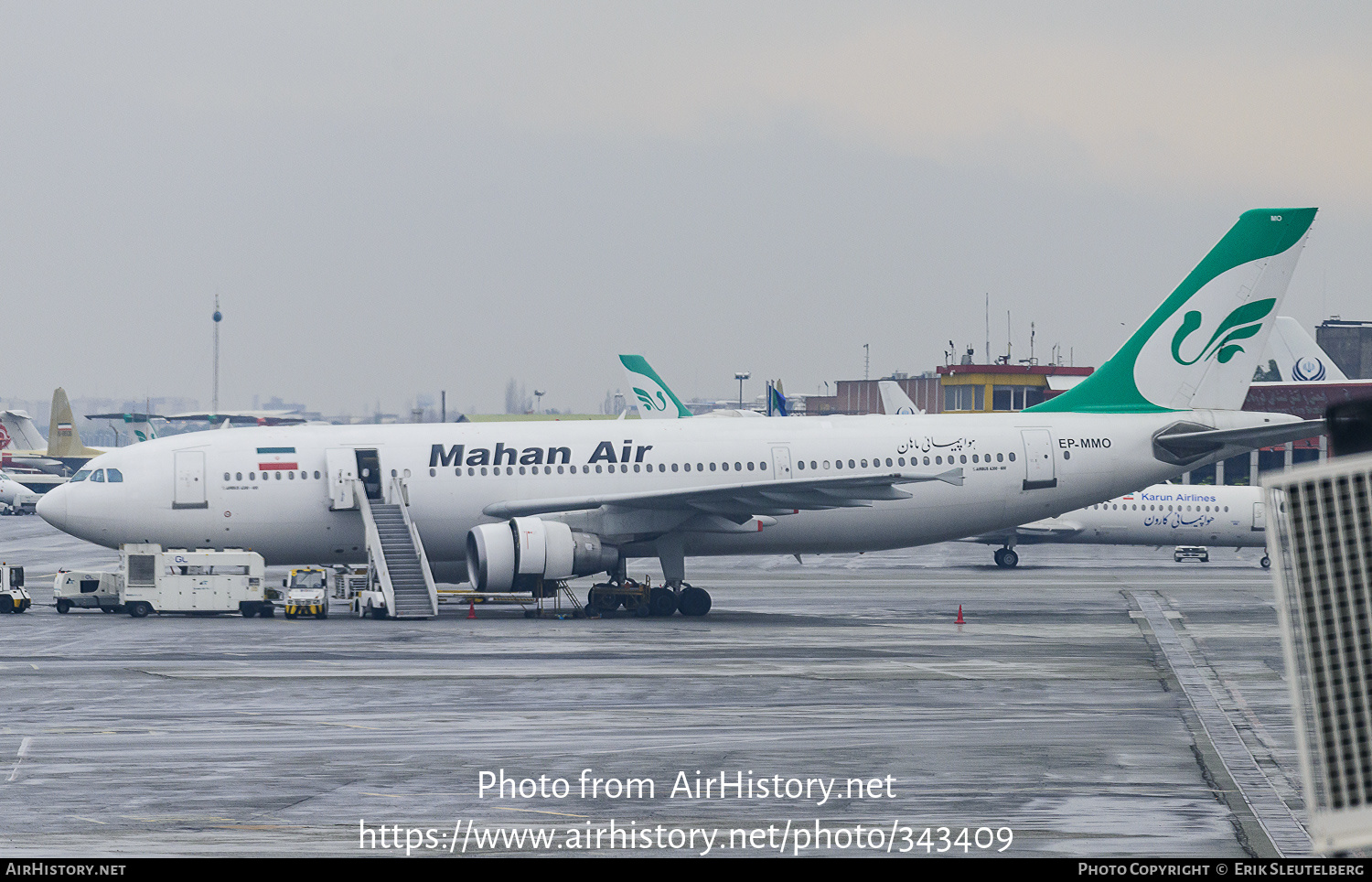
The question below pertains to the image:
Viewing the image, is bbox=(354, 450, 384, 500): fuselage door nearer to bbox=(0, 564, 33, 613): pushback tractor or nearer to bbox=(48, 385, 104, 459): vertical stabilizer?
bbox=(0, 564, 33, 613): pushback tractor

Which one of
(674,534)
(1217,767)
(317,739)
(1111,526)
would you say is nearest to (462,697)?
(317,739)

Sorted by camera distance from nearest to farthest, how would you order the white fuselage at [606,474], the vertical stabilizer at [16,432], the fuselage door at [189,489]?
the fuselage door at [189,489] < the white fuselage at [606,474] < the vertical stabilizer at [16,432]

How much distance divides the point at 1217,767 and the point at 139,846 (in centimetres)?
1304

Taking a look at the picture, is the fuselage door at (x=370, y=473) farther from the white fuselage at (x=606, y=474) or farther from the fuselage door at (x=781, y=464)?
the fuselage door at (x=781, y=464)

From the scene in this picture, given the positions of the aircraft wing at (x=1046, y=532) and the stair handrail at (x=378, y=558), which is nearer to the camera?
the stair handrail at (x=378, y=558)

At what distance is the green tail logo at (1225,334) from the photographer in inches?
1631

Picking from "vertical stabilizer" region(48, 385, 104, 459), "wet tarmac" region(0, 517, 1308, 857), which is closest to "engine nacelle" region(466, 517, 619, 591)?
"wet tarmac" region(0, 517, 1308, 857)

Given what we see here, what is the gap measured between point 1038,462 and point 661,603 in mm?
11151

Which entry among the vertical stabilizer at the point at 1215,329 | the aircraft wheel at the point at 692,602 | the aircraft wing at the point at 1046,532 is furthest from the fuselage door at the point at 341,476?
the aircraft wing at the point at 1046,532

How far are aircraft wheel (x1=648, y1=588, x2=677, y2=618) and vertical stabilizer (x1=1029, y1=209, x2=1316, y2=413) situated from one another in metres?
13.2

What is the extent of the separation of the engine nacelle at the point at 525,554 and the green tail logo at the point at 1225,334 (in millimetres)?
17804

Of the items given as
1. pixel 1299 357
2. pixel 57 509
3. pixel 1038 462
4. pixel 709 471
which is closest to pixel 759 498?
pixel 709 471

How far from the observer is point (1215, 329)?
41.5 m
